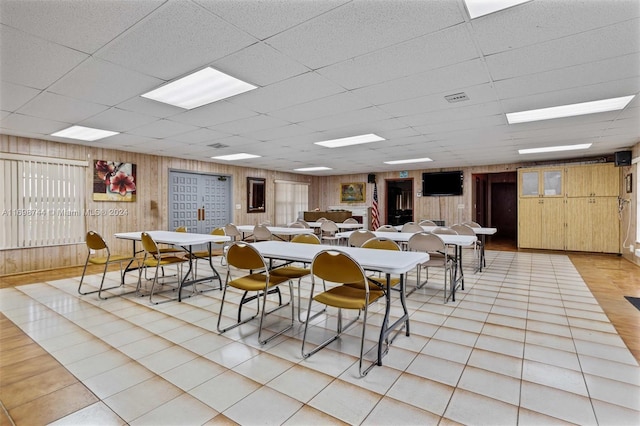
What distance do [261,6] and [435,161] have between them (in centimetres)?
770

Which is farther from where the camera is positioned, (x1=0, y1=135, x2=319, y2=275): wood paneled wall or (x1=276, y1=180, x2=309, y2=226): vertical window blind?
(x1=276, y1=180, x2=309, y2=226): vertical window blind

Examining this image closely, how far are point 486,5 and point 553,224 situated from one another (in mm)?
8298

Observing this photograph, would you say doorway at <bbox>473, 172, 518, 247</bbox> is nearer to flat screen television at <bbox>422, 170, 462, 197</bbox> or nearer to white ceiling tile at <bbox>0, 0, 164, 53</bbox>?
flat screen television at <bbox>422, 170, 462, 197</bbox>

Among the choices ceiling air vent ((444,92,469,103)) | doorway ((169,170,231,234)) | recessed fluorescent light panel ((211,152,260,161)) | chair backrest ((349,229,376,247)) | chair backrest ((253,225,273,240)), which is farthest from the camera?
doorway ((169,170,231,234))

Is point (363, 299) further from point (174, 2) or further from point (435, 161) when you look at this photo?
point (435, 161)

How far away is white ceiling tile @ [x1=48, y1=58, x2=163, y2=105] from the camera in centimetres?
291

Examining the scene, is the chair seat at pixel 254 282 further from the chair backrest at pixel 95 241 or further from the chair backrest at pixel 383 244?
the chair backrest at pixel 95 241

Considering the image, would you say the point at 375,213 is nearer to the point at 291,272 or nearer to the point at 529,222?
the point at 529,222

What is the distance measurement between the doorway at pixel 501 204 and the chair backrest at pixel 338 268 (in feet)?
35.0

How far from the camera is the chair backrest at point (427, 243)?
4.04 metres

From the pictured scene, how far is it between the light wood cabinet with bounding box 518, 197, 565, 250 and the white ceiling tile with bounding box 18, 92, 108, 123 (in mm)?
9686

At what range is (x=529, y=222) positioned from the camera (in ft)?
28.2

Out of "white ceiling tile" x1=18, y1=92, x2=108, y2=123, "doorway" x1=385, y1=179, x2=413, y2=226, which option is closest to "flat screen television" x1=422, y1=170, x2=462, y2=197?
"doorway" x1=385, y1=179, x2=413, y2=226

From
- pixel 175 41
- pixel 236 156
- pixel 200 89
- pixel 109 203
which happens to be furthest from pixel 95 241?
pixel 236 156
